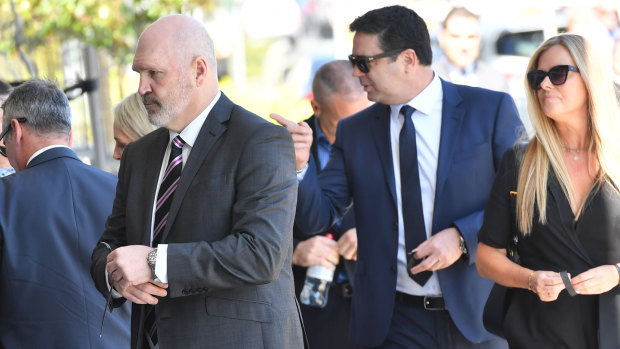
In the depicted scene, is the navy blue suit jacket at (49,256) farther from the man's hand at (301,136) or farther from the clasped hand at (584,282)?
the clasped hand at (584,282)

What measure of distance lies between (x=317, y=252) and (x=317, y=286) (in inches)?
8.1

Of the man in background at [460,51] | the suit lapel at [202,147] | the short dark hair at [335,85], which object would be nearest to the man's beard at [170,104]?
the suit lapel at [202,147]

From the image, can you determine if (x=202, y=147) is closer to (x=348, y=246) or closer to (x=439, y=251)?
(x=439, y=251)

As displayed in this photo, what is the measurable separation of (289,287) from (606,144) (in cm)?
133

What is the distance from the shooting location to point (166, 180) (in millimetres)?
2975

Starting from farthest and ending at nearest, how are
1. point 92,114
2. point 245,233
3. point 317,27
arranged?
point 317,27 < point 92,114 < point 245,233

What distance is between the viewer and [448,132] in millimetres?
3934

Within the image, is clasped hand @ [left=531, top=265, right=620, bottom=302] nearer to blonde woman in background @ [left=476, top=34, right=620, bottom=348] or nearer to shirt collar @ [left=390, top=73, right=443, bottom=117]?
blonde woman in background @ [left=476, top=34, right=620, bottom=348]

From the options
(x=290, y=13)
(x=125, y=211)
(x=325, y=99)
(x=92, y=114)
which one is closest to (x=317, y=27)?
(x=290, y=13)

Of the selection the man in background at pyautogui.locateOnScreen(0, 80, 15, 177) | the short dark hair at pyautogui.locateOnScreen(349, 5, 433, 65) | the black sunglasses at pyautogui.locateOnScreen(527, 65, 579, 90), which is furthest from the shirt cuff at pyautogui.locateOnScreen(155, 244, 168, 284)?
the man in background at pyautogui.locateOnScreen(0, 80, 15, 177)

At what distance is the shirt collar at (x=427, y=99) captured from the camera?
4.02 meters

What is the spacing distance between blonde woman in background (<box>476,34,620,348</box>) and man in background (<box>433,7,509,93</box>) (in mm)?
4122

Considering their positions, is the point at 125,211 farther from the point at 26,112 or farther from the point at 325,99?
the point at 325,99

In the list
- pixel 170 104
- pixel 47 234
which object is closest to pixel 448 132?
pixel 170 104
